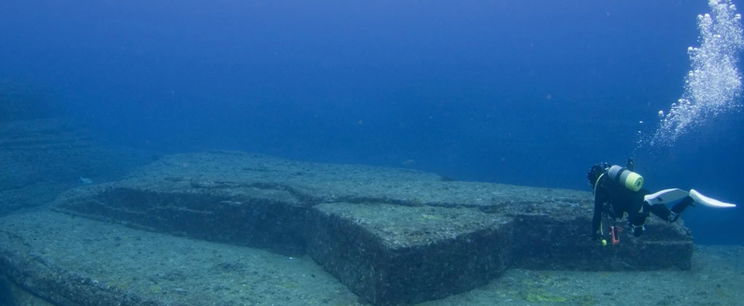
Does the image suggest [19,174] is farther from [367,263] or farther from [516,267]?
[516,267]

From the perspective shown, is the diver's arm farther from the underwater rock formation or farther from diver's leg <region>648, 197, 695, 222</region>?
the underwater rock formation

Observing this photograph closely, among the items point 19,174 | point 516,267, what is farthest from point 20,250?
point 516,267

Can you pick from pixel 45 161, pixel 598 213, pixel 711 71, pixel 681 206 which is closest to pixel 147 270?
pixel 598 213

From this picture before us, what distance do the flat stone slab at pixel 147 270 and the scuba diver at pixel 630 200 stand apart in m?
3.04

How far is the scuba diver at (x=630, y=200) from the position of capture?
5074mm

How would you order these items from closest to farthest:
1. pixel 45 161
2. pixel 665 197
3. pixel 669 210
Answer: pixel 665 197
pixel 669 210
pixel 45 161

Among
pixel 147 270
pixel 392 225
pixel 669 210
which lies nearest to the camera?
pixel 669 210

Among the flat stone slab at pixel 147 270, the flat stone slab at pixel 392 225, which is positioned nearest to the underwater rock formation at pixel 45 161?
the flat stone slab at pixel 392 225

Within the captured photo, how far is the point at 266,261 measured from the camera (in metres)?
6.73

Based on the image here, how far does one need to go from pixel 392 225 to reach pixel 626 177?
2652 millimetres

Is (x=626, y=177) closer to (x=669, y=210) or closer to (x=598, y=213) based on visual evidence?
(x=598, y=213)

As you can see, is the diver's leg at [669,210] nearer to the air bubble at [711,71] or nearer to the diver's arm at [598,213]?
the diver's arm at [598,213]

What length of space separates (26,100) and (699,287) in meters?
21.5

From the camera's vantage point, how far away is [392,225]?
5664mm
